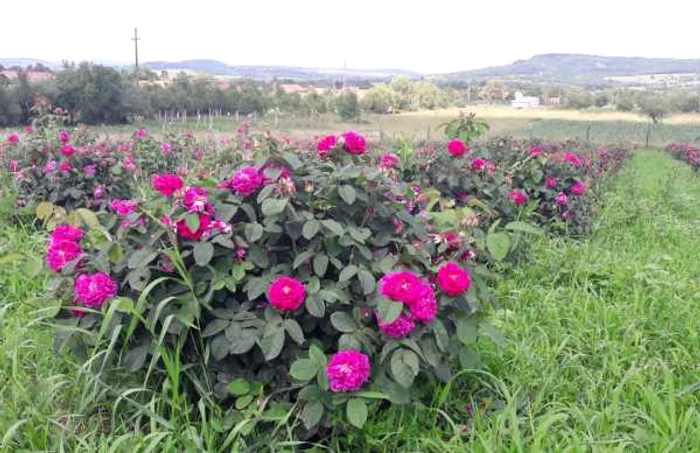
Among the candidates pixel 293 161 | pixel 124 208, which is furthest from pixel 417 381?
pixel 124 208

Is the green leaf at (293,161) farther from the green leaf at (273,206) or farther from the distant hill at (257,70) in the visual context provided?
the distant hill at (257,70)

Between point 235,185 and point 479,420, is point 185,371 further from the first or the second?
point 479,420

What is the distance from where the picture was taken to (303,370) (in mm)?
1566

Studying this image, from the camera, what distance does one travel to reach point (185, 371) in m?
1.80

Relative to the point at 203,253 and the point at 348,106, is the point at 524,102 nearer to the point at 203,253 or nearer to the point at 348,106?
the point at 348,106

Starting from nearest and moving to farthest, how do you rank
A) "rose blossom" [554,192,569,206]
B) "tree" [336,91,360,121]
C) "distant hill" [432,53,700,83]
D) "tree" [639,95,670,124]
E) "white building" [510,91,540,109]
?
"rose blossom" [554,192,569,206] → "tree" [336,91,360,121] → "white building" [510,91,540,109] → "tree" [639,95,670,124] → "distant hill" [432,53,700,83]

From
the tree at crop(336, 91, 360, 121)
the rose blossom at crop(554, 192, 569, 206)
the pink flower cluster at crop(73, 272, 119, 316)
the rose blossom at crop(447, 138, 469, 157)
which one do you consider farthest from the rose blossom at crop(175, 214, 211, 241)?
the tree at crop(336, 91, 360, 121)

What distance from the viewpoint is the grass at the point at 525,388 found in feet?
5.35

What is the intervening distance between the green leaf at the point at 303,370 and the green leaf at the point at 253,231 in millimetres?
381

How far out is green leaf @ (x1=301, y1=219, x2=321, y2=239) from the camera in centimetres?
172

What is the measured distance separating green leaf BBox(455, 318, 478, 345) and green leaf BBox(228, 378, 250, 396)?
0.61 metres

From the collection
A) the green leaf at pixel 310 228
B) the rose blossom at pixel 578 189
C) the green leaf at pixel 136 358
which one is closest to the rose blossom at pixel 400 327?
the green leaf at pixel 310 228

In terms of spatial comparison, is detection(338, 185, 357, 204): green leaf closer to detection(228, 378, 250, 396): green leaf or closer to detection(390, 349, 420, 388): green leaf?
detection(390, 349, 420, 388): green leaf

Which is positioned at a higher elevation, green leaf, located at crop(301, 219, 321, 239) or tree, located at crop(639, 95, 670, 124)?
tree, located at crop(639, 95, 670, 124)
